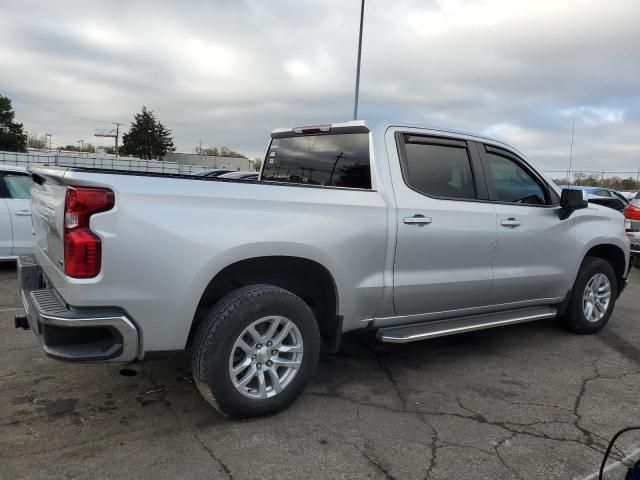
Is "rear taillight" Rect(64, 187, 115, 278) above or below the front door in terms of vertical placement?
above

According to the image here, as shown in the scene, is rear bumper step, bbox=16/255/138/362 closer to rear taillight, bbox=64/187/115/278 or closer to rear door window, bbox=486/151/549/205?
rear taillight, bbox=64/187/115/278

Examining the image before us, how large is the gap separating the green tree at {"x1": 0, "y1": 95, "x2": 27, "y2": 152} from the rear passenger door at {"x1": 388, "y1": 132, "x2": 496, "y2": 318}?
66.3m

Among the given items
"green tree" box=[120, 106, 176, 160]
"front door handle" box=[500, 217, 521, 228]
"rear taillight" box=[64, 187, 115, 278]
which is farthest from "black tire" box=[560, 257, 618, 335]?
"green tree" box=[120, 106, 176, 160]

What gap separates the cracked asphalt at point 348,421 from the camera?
2.82 m

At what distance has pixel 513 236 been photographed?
4473mm

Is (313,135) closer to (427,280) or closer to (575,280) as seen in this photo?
(427,280)

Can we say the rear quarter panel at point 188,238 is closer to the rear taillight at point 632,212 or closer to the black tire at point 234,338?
the black tire at point 234,338

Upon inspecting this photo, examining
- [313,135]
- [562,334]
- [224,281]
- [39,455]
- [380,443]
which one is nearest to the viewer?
[39,455]

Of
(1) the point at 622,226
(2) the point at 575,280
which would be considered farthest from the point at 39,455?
(1) the point at 622,226

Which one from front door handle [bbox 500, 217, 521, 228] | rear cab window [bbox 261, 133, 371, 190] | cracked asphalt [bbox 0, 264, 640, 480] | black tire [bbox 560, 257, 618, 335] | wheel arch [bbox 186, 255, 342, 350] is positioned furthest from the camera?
black tire [bbox 560, 257, 618, 335]

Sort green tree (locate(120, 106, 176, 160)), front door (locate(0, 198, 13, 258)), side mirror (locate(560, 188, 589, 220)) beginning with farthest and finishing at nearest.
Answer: green tree (locate(120, 106, 176, 160))
front door (locate(0, 198, 13, 258))
side mirror (locate(560, 188, 589, 220))

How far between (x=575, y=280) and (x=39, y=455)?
4711 mm

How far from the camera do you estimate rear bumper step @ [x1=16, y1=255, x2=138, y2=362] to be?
2.69 m

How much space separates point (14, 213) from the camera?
7.17 meters
